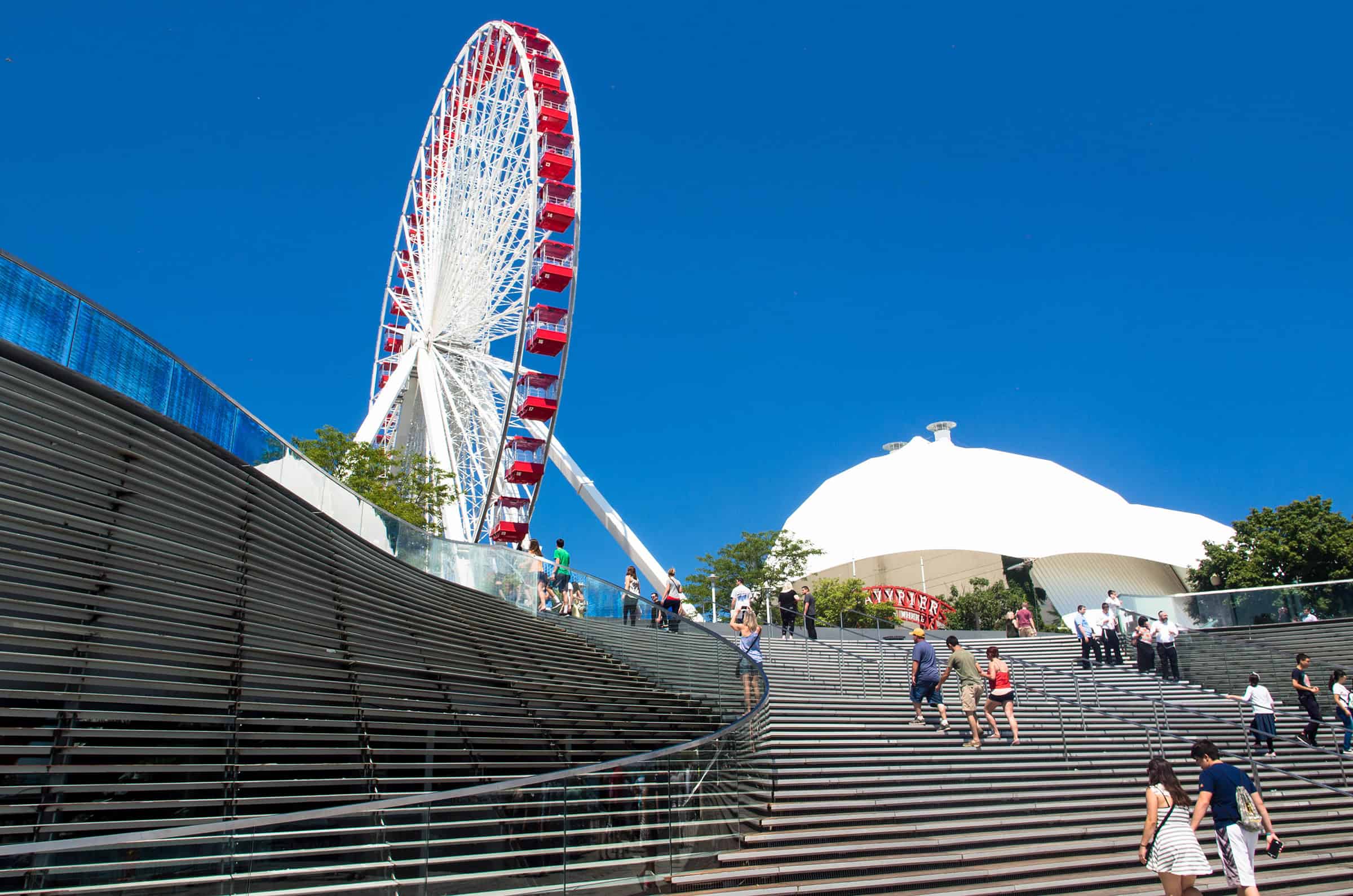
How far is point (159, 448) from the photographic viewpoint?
9.71 m

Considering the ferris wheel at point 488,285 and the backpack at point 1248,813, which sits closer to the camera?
the backpack at point 1248,813

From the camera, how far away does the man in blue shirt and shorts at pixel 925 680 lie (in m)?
13.2

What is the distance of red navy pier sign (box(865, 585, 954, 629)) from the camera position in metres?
43.7

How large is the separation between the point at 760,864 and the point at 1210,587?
44474 mm

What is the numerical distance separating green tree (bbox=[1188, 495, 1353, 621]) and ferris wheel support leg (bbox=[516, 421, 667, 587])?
73.1 feet

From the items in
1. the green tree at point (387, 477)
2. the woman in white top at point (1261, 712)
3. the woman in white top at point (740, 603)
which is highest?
the green tree at point (387, 477)

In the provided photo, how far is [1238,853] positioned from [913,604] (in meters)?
39.0

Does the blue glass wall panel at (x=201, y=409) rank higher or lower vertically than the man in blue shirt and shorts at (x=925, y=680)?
higher

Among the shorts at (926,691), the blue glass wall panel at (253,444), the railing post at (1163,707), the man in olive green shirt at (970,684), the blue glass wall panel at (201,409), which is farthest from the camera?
the railing post at (1163,707)

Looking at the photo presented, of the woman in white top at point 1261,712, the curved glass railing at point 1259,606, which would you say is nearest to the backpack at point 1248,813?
the woman in white top at point 1261,712

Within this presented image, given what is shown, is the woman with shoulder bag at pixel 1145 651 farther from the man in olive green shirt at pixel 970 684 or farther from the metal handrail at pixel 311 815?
the metal handrail at pixel 311 815

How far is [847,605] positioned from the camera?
43.4 meters

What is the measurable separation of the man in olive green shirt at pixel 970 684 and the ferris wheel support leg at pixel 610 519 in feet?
74.5

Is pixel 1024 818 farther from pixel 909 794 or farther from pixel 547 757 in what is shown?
pixel 547 757
